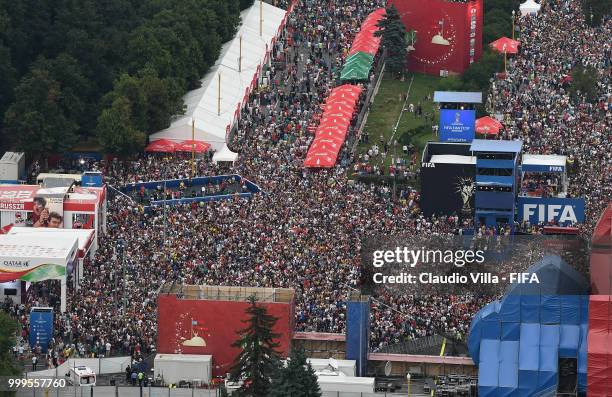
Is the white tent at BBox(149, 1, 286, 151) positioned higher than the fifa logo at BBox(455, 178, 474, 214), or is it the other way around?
the white tent at BBox(149, 1, 286, 151)

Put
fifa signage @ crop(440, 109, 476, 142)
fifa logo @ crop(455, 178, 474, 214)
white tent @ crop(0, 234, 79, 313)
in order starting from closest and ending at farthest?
white tent @ crop(0, 234, 79, 313) → fifa logo @ crop(455, 178, 474, 214) → fifa signage @ crop(440, 109, 476, 142)

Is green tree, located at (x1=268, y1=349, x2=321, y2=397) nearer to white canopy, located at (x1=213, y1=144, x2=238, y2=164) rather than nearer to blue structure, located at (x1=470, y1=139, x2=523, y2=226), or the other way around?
blue structure, located at (x1=470, y1=139, x2=523, y2=226)

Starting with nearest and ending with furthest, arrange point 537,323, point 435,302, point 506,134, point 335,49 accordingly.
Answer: point 537,323 < point 435,302 < point 506,134 < point 335,49

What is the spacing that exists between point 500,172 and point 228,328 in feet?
88.4

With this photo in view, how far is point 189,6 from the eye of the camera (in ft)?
574

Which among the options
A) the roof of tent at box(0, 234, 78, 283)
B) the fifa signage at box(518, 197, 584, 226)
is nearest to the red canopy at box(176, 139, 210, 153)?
the fifa signage at box(518, 197, 584, 226)

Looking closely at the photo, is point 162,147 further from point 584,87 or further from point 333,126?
point 584,87

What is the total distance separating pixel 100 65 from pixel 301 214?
77.3 feet

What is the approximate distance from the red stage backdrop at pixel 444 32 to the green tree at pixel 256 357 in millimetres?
54238

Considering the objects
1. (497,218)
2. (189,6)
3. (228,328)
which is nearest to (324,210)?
(497,218)

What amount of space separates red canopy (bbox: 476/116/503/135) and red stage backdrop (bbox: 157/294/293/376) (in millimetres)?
33629

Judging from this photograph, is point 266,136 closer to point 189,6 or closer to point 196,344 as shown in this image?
point 189,6

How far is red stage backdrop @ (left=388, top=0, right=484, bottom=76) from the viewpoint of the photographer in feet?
565

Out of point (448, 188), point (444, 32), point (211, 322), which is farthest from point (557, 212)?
point (211, 322)
